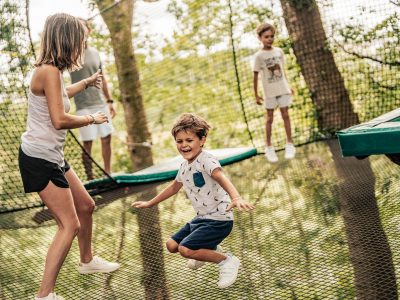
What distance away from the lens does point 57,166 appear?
2164 mm

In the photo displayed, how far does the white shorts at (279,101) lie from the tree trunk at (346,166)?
54cm

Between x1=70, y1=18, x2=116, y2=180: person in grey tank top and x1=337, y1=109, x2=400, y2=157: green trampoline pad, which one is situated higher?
x1=70, y1=18, x2=116, y2=180: person in grey tank top

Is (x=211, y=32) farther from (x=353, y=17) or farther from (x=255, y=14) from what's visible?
(x=353, y=17)

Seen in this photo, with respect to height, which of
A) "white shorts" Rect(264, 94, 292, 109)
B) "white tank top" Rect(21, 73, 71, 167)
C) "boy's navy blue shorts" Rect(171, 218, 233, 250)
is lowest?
"boy's navy blue shorts" Rect(171, 218, 233, 250)

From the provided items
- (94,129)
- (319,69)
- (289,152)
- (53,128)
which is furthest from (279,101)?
(53,128)

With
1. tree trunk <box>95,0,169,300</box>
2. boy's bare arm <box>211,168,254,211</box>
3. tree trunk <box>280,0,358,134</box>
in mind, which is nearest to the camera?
boy's bare arm <box>211,168,254,211</box>

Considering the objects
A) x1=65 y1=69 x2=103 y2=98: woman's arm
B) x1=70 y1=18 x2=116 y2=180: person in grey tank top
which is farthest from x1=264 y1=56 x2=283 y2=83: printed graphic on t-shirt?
x1=65 y1=69 x2=103 y2=98: woman's arm

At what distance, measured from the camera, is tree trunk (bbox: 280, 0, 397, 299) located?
215 centimetres

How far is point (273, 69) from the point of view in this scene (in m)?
4.43

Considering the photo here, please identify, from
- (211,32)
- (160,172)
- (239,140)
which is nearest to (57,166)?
(160,172)

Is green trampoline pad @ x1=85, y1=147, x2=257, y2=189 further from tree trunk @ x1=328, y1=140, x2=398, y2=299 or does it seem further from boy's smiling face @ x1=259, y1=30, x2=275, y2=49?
tree trunk @ x1=328, y1=140, x2=398, y2=299

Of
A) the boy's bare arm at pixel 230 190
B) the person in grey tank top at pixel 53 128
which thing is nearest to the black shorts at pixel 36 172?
the person in grey tank top at pixel 53 128

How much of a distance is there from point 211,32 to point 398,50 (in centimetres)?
213

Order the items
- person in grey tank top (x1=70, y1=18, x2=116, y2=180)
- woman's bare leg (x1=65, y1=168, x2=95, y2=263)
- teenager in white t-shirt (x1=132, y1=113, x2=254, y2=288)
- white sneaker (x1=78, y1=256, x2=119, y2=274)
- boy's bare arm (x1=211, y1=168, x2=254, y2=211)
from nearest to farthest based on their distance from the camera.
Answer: boy's bare arm (x1=211, y1=168, x2=254, y2=211) → teenager in white t-shirt (x1=132, y1=113, x2=254, y2=288) → woman's bare leg (x1=65, y1=168, x2=95, y2=263) → white sneaker (x1=78, y1=256, x2=119, y2=274) → person in grey tank top (x1=70, y1=18, x2=116, y2=180)
